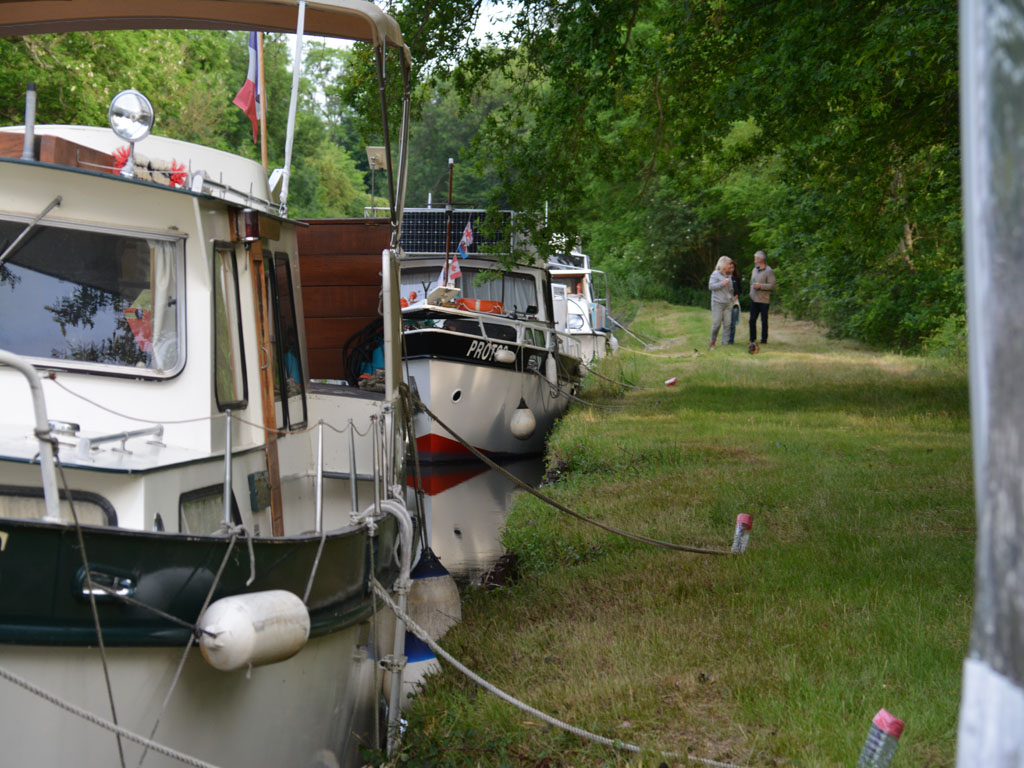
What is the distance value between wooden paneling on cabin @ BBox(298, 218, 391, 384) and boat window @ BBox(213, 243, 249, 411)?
Answer: 10.6 ft

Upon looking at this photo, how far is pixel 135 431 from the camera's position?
15.2 ft

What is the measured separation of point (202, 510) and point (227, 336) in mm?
825

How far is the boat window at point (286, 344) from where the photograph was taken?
19.4ft

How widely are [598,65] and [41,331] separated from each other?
6466 mm

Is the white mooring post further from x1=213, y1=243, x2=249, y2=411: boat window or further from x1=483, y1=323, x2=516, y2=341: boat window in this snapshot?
x1=483, y1=323, x2=516, y2=341: boat window

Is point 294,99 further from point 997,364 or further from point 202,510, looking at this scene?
point 997,364

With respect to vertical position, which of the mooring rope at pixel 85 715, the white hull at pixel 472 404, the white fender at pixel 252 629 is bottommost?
the white hull at pixel 472 404

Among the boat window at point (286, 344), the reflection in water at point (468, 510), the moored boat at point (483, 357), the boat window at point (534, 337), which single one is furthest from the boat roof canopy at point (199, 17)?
the boat window at point (534, 337)

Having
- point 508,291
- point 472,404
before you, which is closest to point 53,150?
point 472,404

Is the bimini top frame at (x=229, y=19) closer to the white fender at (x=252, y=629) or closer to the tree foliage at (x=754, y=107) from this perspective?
the white fender at (x=252, y=629)

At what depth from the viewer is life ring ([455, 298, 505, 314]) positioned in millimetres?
16266

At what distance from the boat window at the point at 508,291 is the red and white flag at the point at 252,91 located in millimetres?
10184

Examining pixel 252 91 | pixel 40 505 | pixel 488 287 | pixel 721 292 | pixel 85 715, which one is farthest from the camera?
pixel 721 292

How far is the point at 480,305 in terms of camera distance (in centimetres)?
1655
